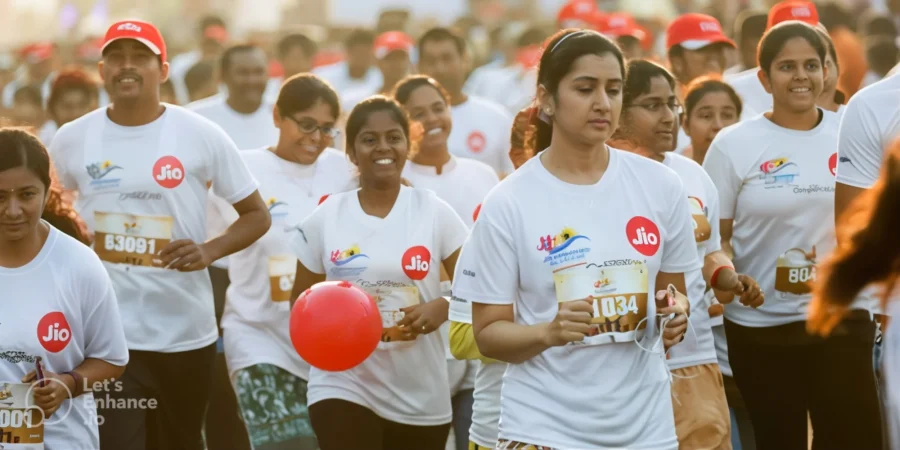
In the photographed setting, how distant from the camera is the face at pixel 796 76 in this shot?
7777mm

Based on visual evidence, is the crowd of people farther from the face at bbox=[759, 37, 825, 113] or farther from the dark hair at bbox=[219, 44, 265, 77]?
the dark hair at bbox=[219, 44, 265, 77]

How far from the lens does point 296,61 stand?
50.6 ft

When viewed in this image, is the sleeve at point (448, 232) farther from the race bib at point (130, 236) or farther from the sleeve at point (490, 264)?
the sleeve at point (490, 264)

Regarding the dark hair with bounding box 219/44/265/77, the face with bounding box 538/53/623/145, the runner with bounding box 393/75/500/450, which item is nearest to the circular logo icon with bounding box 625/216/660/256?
the face with bounding box 538/53/623/145

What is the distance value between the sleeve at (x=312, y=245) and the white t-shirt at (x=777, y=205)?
76.8 inches

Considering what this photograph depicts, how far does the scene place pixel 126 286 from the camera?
7.71m

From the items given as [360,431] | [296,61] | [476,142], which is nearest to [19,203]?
[360,431]

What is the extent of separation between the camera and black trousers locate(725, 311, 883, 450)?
7406 millimetres

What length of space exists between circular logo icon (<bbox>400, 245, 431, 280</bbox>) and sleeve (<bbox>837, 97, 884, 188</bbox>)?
2015 millimetres

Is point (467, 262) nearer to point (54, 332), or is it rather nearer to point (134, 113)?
point (54, 332)

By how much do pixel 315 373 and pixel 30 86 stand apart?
9.63 metres

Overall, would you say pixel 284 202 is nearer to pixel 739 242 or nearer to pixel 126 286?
pixel 126 286

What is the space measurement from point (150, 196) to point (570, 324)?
3.27 m

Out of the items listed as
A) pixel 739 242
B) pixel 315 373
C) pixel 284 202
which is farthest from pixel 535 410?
pixel 284 202
